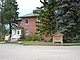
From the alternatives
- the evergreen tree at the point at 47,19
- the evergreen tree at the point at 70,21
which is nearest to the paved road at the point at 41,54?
the evergreen tree at the point at 70,21

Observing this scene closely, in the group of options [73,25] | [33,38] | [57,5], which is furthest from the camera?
[33,38]

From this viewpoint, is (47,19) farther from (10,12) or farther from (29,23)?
(10,12)

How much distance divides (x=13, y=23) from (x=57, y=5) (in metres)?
30.7

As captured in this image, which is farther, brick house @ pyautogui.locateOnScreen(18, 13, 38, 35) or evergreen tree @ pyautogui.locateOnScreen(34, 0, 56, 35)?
brick house @ pyautogui.locateOnScreen(18, 13, 38, 35)

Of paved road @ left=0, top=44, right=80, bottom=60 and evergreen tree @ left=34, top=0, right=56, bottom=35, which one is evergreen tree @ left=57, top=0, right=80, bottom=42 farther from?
paved road @ left=0, top=44, right=80, bottom=60

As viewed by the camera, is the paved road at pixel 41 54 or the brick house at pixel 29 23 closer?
the paved road at pixel 41 54

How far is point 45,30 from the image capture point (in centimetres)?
3794

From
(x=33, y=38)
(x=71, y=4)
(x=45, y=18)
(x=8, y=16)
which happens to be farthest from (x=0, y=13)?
(x=71, y=4)

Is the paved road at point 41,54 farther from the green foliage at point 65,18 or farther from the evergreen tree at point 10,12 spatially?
the evergreen tree at point 10,12

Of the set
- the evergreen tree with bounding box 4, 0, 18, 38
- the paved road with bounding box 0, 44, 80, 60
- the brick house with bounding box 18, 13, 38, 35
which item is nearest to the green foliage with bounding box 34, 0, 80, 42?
the paved road with bounding box 0, 44, 80, 60

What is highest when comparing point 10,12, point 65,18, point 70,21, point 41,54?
point 10,12

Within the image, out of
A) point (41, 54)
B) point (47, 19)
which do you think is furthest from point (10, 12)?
point (41, 54)

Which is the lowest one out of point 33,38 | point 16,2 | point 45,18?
point 33,38

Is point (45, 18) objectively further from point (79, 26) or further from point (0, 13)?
point (0, 13)
